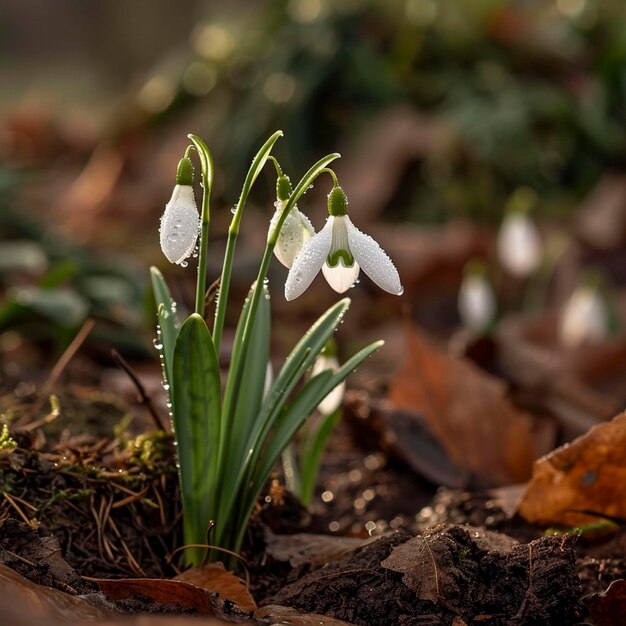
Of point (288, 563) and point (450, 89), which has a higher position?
point (450, 89)

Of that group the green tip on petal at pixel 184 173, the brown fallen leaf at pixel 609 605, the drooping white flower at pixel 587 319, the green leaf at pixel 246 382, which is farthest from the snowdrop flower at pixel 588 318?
the green tip on petal at pixel 184 173

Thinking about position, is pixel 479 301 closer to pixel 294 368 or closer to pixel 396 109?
pixel 396 109

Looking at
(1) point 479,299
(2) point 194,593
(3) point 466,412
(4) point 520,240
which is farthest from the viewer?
(4) point 520,240

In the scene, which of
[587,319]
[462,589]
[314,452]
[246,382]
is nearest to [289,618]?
[462,589]

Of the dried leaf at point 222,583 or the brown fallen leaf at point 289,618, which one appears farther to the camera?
the dried leaf at point 222,583

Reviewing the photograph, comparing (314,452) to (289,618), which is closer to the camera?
(289,618)

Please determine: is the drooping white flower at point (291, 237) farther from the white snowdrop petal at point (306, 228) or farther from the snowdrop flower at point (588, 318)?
the snowdrop flower at point (588, 318)
